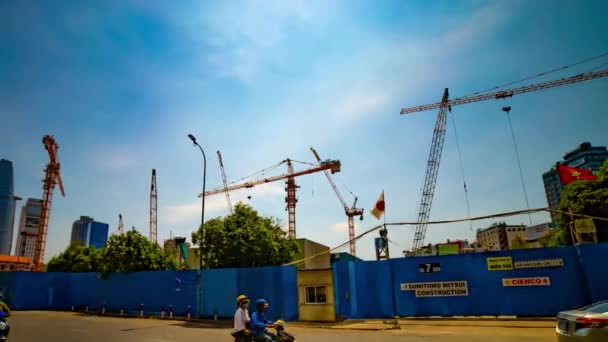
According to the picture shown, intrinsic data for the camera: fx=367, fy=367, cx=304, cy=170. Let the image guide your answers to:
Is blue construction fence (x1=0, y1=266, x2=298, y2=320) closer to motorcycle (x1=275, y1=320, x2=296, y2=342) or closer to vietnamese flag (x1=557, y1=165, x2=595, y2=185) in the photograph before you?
motorcycle (x1=275, y1=320, x2=296, y2=342)

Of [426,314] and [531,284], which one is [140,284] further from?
[531,284]

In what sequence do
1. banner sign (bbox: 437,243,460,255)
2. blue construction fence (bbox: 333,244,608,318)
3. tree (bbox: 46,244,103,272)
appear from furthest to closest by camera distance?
1. tree (bbox: 46,244,103,272)
2. banner sign (bbox: 437,243,460,255)
3. blue construction fence (bbox: 333,244,608,318)

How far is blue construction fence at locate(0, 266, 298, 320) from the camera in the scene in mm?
23656

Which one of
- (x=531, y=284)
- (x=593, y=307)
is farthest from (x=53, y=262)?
(x=593, y=307)

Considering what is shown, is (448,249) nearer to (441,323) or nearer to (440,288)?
(440,288)

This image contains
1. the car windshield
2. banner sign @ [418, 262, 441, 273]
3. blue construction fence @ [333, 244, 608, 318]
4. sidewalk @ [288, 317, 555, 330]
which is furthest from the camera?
banner sign @ [418, 262, 441, 273]

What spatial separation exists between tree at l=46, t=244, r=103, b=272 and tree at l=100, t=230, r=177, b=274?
50.2ft

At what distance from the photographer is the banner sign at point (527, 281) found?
18.0 metres

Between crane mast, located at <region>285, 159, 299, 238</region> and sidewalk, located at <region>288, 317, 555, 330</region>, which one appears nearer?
sidewalk, located at <region>288, 317, 555, 330</region>

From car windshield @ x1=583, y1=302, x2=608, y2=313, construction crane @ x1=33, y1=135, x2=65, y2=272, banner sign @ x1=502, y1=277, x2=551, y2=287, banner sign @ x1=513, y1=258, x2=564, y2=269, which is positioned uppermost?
construction crane @ x1=33, y1=135, x2=65, y2=272

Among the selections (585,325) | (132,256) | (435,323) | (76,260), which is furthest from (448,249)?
(76,260)

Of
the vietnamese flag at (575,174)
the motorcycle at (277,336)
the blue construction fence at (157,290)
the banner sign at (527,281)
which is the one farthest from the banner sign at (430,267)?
the vietnamese flag at (575,174)

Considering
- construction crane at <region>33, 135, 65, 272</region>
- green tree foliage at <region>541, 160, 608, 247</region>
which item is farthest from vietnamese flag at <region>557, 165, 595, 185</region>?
construction crane at <region>33, 135, 65, 272</region>

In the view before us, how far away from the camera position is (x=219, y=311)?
25516mm
